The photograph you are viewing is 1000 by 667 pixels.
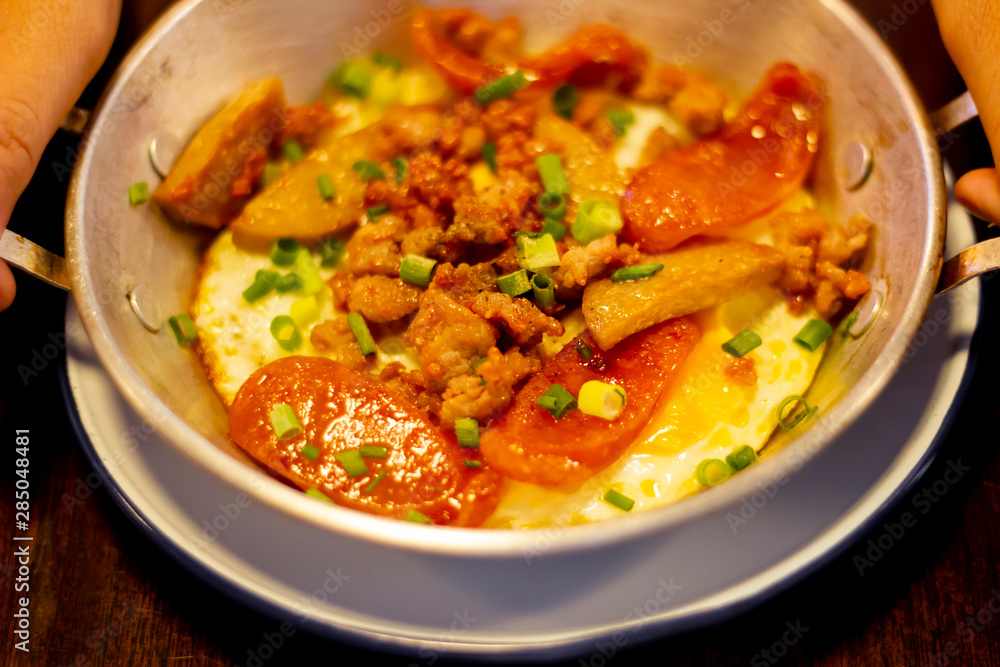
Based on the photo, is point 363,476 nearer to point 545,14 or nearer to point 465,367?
point 465,367

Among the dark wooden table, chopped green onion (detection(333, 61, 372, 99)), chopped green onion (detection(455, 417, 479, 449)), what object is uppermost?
chopped green onion (detection(333, 61, 372, 99))

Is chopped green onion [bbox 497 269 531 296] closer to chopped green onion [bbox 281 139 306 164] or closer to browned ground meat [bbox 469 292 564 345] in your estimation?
browned ground meat [bbox 469 292 564 345]

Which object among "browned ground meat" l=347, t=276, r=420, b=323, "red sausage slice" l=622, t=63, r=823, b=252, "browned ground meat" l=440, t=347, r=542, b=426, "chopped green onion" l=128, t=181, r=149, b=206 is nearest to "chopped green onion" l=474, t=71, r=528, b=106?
"red sausage slice" l=622, t=63, r=823, b=252

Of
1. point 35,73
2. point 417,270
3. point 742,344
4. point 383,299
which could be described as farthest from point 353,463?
point 35,73

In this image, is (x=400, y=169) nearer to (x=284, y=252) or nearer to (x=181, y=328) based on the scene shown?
(x=284, y=252)

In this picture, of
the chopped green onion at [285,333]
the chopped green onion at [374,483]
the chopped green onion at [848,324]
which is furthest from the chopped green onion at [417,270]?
the chopped green onion at [848,324]

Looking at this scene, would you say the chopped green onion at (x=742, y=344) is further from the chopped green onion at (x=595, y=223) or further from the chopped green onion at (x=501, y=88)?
the chopped green onion at (x=501, y=88)

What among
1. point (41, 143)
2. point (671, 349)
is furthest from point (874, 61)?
point (41, 143)
